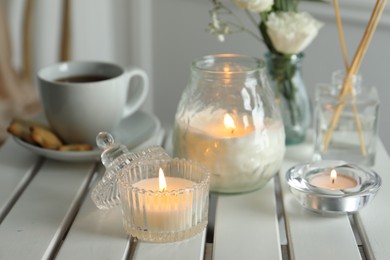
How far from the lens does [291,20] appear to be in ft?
2.78

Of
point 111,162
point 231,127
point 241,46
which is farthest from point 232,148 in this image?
point 241,46

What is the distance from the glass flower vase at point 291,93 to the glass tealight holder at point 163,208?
0.77 ft

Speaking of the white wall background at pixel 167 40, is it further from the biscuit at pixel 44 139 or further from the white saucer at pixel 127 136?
the biscuit at pixel 44 139

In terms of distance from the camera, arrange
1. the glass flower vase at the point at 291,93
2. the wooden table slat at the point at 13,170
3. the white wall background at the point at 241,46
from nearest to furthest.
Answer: the wooden table slat at the point at 13,170 < the glass flower vase at the point at 291,93 < the white wall background at the point at 241,46

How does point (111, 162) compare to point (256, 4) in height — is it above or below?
below

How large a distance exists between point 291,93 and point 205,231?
28 centimetres

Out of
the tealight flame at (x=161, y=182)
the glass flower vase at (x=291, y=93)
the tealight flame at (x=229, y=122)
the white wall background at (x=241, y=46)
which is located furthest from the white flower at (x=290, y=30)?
the white wall background at (x=241, y=46)

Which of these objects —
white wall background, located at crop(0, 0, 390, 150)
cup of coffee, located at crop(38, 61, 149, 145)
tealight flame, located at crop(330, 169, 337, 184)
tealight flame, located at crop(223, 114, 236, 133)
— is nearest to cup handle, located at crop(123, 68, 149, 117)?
cup of coffee, located at crop(38, 61, 149, 145)

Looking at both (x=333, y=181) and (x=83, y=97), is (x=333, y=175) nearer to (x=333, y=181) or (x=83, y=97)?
(x=333, y=181)

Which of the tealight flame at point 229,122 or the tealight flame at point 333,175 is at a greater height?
the tealight flame at point 229,122

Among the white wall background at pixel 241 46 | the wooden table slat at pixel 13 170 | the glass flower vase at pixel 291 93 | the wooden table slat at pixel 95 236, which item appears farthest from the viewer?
the white wall background at pixel 241 46

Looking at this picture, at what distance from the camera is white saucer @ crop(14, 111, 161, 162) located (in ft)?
2.77

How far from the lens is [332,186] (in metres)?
0.75

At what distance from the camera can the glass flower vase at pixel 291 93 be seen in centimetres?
89
